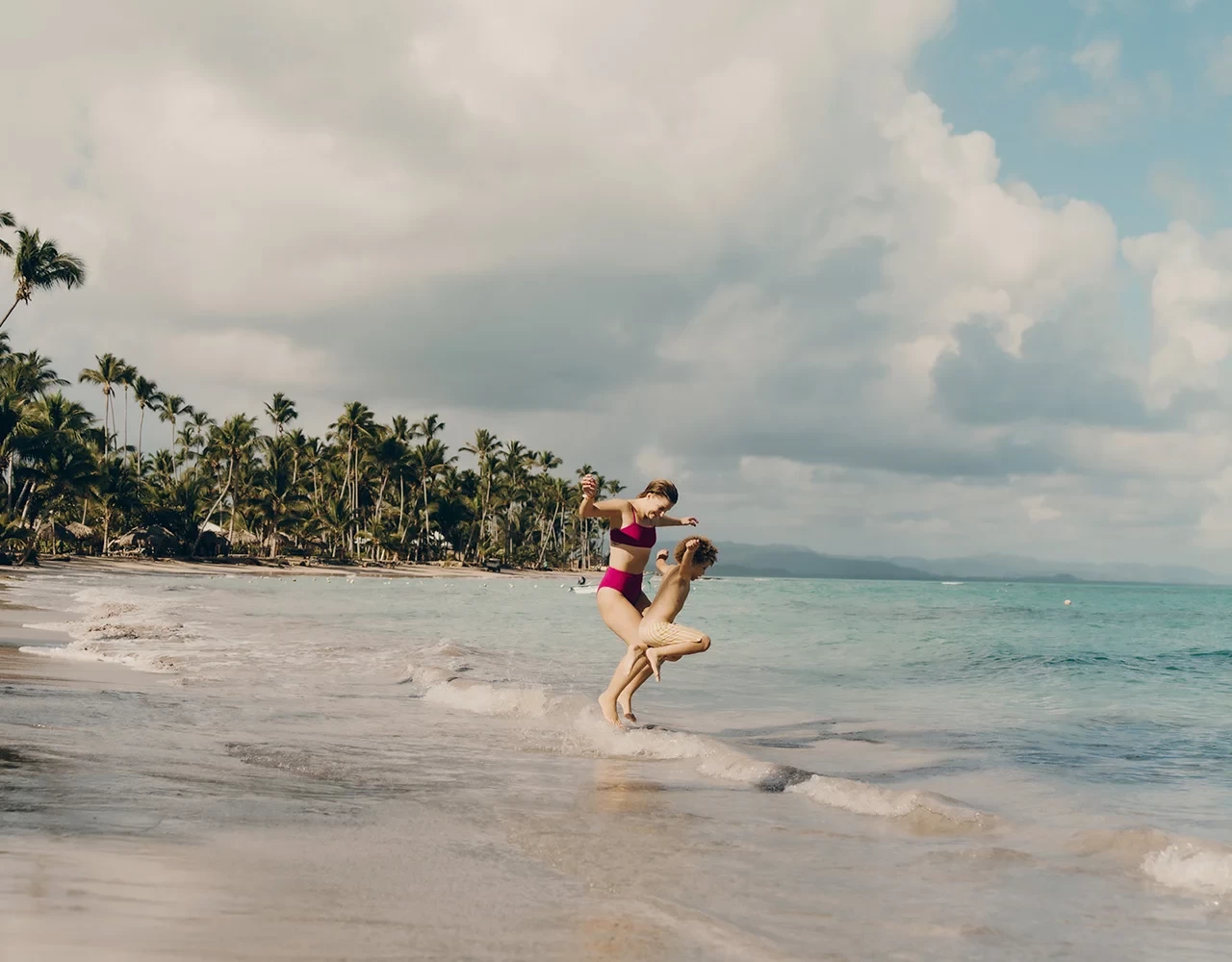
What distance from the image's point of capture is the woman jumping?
26.1ft

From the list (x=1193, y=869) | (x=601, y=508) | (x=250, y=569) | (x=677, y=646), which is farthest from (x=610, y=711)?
(x=250, y=569)

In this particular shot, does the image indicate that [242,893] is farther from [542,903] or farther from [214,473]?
[214,473]

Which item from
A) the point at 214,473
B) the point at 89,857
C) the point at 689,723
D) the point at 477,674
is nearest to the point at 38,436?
the point at 214,473

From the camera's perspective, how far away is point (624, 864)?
4.04 metres

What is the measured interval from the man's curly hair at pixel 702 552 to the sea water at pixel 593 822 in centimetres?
139

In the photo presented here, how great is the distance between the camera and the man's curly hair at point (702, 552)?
25.4 feet

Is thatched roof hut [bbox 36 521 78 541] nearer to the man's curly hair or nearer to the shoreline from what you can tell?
the shoreline

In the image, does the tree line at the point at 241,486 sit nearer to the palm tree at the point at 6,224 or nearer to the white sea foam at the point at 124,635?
the palm tree at the point at 6,224

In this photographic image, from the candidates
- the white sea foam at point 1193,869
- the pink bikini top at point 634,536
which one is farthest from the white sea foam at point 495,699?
the white sea foam at point 1193,869

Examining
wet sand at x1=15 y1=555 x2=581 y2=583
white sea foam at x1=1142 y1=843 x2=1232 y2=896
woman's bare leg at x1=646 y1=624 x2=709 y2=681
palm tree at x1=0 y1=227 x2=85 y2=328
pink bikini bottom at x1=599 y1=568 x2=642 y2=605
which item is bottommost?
wet sand at x1=15 y1=555 x2=581 y2=583

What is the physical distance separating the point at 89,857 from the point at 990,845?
159 inches

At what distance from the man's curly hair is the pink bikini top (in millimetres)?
275

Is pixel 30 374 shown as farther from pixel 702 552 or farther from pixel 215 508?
pixel 702 552

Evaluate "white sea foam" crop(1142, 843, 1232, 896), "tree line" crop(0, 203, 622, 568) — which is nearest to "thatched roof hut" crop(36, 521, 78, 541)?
"tree line" crop(0, 203, 622, 568)
